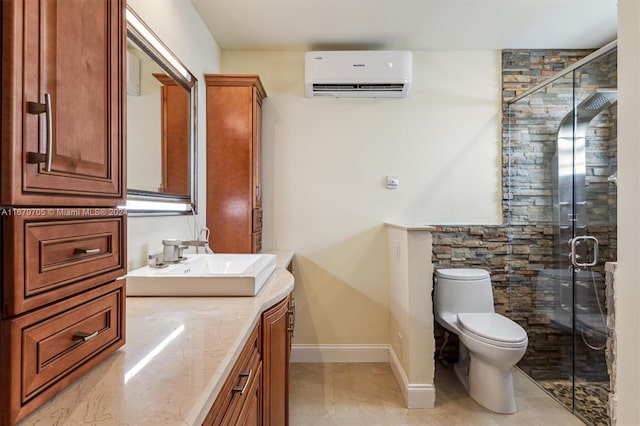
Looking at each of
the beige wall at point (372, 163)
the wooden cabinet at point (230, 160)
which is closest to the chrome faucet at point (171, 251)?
the wooden cabinet at point (230, 160)

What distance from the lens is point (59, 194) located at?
0.63 m

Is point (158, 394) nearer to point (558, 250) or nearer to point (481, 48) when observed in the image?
point (558, 250)

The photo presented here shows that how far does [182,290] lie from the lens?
4.30 feet

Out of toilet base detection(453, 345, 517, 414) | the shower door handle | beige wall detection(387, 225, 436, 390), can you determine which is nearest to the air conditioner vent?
beige wall detection(387, 225, 436, 390)

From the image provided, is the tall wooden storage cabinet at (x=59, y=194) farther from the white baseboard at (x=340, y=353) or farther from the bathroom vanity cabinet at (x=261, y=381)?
the white baseboard at (x=340, y=353)

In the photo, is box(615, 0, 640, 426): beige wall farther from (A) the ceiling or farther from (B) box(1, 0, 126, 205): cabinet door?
(A) the ceiling

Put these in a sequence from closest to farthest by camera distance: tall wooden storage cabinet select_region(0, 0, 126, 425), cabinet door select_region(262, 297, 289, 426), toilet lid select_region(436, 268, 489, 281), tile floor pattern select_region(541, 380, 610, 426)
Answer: tall wooden storage cabinet select_region(0, 0, 126, 425) → cabinet door select_region(262, 297, 289, 426) → tile floor pattern select_region(541, 380, 610, 426) → toilet lid select_region(436, 268, 489, 281)

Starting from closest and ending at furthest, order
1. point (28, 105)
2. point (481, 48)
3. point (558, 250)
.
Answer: point (28, 105), point (558, 250), point (481, 48)

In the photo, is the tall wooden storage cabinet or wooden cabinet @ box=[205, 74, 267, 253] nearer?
the tall wooden storage cabinet

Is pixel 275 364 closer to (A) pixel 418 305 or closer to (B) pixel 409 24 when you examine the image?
(A) pixel 418 305

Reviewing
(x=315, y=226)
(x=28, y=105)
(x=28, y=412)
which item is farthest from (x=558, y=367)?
(x=28, y=105)

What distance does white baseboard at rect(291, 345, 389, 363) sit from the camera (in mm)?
2811

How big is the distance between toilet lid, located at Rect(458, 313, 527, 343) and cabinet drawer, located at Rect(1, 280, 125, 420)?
2.00 metres

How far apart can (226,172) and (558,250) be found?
243 centimetres
